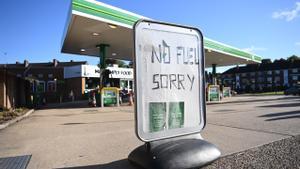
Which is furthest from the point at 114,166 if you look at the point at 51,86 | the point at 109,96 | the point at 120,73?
the point at 51,86

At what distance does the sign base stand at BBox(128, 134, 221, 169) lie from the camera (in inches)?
158

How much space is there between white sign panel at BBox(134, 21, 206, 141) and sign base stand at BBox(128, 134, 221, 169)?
0.16 meters

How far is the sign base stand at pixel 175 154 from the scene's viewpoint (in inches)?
158

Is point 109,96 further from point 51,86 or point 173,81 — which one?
point 51,86

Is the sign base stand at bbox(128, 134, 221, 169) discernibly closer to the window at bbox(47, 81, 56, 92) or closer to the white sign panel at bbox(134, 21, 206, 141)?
the white sign panel at bbox(134, 21, 206, 141)

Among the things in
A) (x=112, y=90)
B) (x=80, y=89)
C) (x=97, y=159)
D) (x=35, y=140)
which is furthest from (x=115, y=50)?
(x=97, y=159)

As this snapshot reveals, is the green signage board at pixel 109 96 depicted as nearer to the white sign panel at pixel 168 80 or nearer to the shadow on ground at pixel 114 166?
the shadow on ground at pixel 114 166

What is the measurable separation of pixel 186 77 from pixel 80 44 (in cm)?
1886

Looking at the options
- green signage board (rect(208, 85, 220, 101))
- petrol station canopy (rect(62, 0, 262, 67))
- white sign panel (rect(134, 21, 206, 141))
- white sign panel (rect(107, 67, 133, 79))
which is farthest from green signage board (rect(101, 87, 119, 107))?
white sign panel (rect(134, 21, 206, 141))

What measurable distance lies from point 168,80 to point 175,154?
1.14m

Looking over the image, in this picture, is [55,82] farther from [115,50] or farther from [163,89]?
[163,89]

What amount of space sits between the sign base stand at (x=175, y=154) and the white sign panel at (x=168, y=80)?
0.16m

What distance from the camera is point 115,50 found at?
26359 mm

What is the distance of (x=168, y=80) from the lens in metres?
4.45
